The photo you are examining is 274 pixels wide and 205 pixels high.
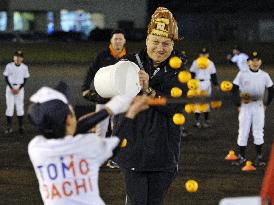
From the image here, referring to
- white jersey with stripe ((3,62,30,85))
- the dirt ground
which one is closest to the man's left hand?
the dirt ground

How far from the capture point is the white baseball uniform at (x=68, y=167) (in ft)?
13.7

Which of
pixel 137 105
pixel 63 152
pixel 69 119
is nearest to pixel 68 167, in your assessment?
pixel 63 152

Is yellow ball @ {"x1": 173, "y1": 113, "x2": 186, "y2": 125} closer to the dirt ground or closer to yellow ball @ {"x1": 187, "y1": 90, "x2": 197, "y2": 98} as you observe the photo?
yellow ball @ {"x1": 187, "y1": 90, "x2": 197, "y2": 98}

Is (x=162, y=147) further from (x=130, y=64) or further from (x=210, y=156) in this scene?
(x=210, y=156)

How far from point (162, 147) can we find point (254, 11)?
158 ft

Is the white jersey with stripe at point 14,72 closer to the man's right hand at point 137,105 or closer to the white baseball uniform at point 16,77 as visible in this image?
the white baseball uniform at point 16,77

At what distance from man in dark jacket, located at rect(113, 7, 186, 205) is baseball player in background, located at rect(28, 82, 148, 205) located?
3.79 feet

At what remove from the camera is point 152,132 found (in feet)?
17.9

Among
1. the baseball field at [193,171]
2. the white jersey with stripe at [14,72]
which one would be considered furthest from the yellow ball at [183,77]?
the white jersey with stripe at [14,72]

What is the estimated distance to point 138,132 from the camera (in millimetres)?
5492

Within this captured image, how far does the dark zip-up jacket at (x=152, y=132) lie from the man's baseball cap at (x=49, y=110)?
4.28ft

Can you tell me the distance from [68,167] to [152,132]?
4.68ft

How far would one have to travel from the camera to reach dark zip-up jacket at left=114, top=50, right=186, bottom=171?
5.47 m

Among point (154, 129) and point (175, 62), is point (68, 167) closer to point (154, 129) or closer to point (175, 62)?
point (154, 129)
